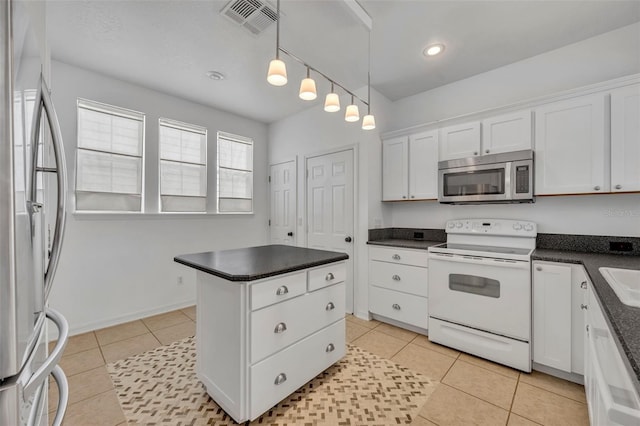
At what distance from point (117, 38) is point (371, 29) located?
2253 mm

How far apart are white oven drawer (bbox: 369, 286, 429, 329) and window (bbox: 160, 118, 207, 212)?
2.66 meters

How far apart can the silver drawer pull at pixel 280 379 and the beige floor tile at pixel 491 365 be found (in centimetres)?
163

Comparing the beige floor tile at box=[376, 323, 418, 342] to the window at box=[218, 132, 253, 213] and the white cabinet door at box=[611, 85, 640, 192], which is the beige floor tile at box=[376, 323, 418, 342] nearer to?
the white cabinet door at box=[611, 85, 640, 192]

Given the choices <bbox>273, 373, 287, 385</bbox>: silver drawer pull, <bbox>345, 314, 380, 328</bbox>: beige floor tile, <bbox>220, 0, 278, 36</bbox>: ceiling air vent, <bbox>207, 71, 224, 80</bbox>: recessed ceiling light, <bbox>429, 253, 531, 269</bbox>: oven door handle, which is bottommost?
<bbox>345, 314, 380, 328</bbox>: beige floor tile

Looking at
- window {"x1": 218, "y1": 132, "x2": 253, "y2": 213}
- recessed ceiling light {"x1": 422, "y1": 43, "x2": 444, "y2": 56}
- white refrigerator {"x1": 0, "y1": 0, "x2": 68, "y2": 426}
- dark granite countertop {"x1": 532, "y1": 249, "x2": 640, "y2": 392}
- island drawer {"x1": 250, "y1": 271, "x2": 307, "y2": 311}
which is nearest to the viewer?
white refrigerator {"x1": 0, "y1": 0, "x2": 68, "y2": 426}

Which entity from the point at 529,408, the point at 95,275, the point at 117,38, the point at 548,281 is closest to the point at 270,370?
the point at 529,408

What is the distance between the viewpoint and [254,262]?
1.81 metres

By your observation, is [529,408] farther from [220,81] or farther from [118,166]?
[118,166]

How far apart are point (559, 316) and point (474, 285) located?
585 mm

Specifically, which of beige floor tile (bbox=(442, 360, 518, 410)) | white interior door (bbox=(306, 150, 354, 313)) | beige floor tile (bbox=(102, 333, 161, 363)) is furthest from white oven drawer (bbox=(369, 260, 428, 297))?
beige floor tile (bbox=(102, 333, 161, 363))

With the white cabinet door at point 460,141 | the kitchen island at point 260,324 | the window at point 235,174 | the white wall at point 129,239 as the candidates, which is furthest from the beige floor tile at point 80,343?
the white cabinet door at point 460,141

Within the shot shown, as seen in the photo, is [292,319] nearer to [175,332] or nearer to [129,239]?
Answer: [175,332]

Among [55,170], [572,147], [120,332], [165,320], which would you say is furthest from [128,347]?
[572,147]

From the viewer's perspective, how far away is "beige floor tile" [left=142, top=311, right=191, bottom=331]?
3.04 m
